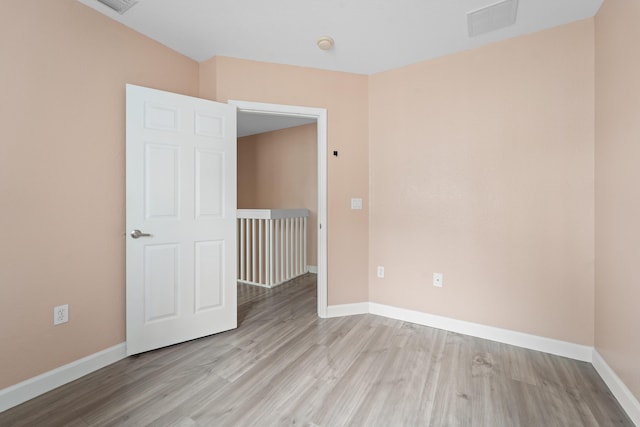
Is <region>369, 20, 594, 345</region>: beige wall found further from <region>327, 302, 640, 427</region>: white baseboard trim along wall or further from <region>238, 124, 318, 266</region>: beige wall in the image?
<region>238, 124, 318, 266</region>: beige wall

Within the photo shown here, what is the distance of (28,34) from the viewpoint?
161 centimetres

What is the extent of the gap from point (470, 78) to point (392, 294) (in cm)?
209

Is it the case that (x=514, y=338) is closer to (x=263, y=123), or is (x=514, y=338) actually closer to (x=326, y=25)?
(x=326, y=25)

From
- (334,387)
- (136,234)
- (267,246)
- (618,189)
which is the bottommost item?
(334,387)

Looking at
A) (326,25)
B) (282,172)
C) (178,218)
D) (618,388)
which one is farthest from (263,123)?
(618,388)

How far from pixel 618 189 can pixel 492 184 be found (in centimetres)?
75

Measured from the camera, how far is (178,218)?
7.23 feet

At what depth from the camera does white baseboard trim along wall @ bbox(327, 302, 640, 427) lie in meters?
1.54

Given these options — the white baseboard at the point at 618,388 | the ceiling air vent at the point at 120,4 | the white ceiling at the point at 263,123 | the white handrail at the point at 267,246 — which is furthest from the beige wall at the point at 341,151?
the white baseboard at the point at 618,388

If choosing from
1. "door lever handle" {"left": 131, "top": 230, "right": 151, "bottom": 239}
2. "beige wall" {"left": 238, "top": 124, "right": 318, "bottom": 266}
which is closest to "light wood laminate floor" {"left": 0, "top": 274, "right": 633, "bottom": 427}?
"door lever handle" {"left": 131, "top": 230, "right": 151, "bottom": 239}

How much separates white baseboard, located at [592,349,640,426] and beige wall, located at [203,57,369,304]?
1.74m

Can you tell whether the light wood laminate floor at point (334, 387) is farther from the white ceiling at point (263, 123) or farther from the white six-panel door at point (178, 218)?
the white ceiling at point (263, 123)

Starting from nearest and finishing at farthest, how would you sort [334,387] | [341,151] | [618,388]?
1. [618,388]
2. [334,387]
3. [341,151]

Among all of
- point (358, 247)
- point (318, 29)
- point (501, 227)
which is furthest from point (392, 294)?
point (318, 29)
